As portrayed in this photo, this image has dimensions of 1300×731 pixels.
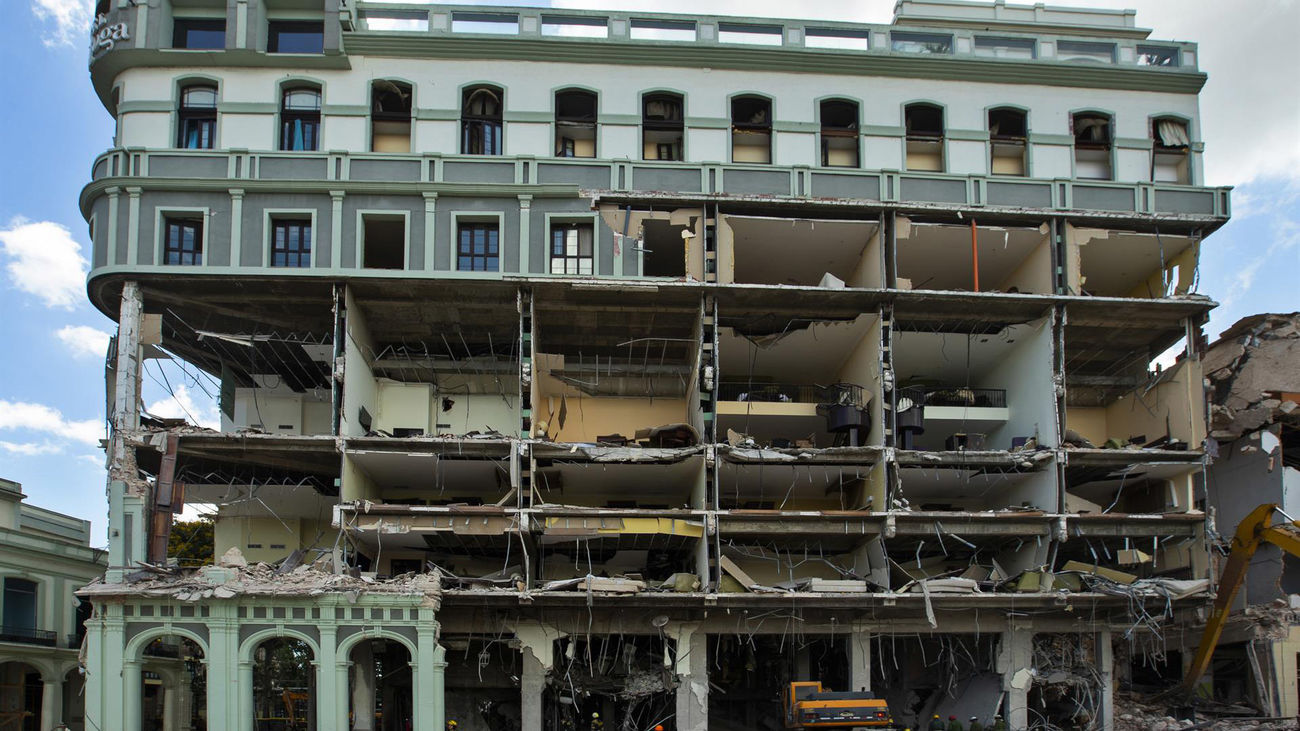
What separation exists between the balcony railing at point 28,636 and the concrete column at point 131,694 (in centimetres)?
1776

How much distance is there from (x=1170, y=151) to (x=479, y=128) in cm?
2299

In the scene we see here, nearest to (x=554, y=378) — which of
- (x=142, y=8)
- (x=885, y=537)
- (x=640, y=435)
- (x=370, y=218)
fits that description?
(x=640, y=435)

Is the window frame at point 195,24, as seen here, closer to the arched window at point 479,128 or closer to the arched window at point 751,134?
the arched window at point 479,128

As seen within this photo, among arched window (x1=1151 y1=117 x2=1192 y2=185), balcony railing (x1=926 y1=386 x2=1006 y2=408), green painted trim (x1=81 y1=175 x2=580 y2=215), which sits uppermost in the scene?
arched window (x1=1151 y1=117 x2=1192 y2=185)

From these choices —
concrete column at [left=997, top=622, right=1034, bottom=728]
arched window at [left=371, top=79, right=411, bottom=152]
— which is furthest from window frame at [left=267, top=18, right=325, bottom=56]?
concrete column at [left=997, top=622, right=1034, bottom=728]

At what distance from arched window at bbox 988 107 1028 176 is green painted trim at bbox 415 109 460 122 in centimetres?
1737

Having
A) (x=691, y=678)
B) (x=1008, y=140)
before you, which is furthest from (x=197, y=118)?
(x=1008, y=140)

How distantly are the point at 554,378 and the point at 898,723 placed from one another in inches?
640

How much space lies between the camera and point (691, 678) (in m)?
33.8

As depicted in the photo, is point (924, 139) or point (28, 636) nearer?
point (924, 139)

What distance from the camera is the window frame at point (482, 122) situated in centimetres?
3628

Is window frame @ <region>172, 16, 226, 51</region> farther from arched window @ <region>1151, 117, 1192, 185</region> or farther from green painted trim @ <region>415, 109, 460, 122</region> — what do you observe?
arched window @ <region>1151, 117, 1192, 185</region>

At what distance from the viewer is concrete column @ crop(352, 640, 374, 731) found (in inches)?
1273

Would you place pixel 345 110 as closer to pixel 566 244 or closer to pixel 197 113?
pixel 197 113
